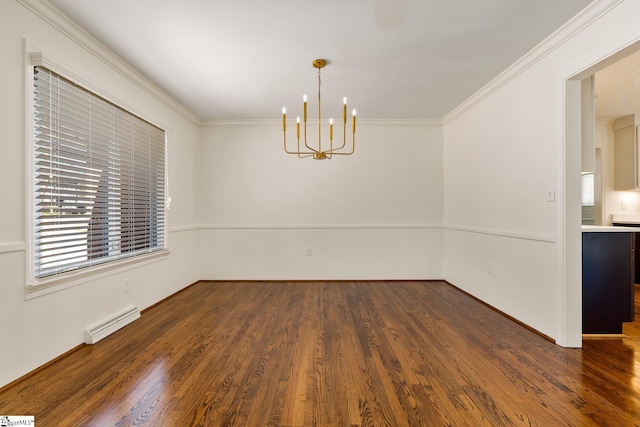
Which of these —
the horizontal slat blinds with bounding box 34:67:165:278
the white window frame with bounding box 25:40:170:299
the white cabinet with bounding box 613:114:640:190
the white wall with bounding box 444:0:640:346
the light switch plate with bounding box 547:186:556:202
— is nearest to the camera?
the white window frame with bounding box 25:40:170:299

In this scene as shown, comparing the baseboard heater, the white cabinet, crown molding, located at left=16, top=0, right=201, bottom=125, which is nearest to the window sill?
the baseboard heater

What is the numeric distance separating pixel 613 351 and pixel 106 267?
4.17 meters

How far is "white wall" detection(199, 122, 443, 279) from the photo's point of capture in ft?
15.4

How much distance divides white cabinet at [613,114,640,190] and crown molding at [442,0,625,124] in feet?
9.53

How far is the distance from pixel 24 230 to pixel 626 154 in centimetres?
726

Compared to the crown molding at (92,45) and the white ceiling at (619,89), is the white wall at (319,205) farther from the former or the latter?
the white ceiling at (619,89)

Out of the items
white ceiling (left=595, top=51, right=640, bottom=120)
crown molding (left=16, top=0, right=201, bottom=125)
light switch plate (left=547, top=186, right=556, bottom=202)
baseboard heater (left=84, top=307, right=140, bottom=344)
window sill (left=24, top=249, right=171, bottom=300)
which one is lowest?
baseboard heater (left=84, top=307, right=140, bottom=344)

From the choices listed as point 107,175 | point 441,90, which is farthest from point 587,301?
point 107,175

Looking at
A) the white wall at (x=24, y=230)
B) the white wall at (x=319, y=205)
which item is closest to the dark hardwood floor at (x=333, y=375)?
the white wall at (x=24, y=230)

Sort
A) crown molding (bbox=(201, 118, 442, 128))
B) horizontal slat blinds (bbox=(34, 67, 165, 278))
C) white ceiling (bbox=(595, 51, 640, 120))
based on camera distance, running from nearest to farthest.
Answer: horizontal slat blinds (bbox=(34, 67, 165, 278)) < white ceiling (bbox=(595, 51, 640, 120)) < crown molding (bbox=(201, 118, 442, 128))

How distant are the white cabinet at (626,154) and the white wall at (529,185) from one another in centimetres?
278

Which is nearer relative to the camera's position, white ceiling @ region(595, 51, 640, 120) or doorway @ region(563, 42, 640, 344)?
doorway @ region(563, 42, 640, 344)

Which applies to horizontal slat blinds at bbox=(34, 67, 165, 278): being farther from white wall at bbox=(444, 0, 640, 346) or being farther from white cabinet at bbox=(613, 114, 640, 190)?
white cabinet at bbox=(613, 114, 640, 190)

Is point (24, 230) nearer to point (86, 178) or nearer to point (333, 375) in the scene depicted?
point (86, 178)
